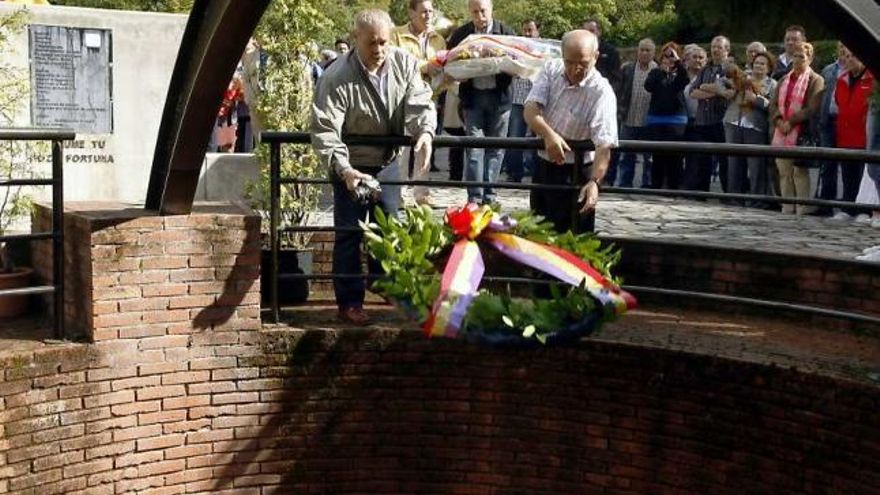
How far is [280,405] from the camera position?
809cm

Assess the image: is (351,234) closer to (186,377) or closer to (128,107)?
(186,377)

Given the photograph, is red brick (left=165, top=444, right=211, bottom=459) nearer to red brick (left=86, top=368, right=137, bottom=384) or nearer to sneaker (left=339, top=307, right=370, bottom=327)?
red brick (left=86, top=368, right=137, bottom=384)

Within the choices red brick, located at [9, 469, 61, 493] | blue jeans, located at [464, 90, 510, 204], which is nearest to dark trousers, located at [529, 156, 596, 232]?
blue jeans, located at [464, 90, 510, 204]

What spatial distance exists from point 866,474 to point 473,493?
2.49m

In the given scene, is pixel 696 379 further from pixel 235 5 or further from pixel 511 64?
pixel 511 64

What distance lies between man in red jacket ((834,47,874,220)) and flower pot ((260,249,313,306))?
508 centimetres

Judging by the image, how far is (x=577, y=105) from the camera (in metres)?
7.96

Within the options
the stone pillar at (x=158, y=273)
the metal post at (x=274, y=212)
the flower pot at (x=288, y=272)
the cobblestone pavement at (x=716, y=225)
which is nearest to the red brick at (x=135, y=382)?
the stone pillar at (x=158, y=273)

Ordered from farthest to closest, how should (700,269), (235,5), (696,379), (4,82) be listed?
(4,82)
(700,269)
(696,379)
(235,5)

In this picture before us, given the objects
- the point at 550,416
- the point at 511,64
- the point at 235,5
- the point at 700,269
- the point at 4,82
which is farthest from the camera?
the point at 511,64

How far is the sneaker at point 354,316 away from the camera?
8234 mm

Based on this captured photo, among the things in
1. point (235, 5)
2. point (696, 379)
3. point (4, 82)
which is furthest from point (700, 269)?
point (4, 82)

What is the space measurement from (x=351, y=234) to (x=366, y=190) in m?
0.71

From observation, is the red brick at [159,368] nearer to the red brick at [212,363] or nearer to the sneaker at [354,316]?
the red brick at [212,363]
